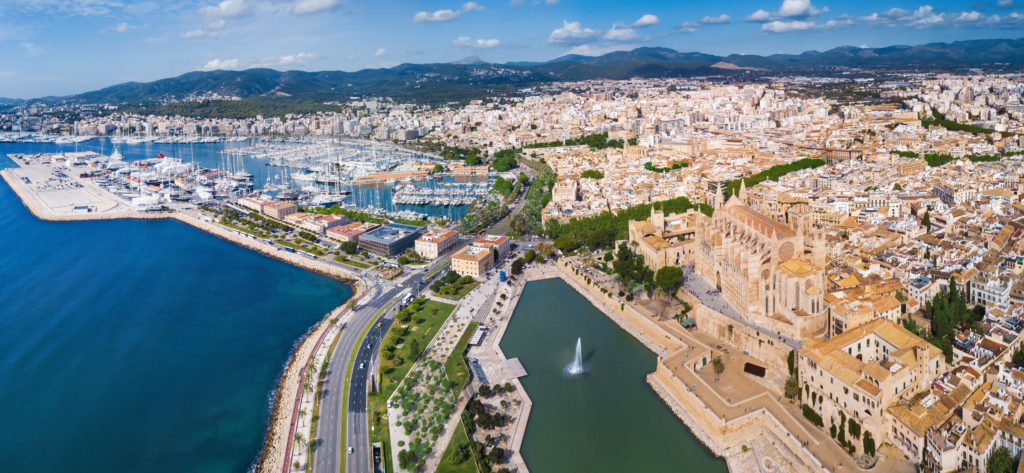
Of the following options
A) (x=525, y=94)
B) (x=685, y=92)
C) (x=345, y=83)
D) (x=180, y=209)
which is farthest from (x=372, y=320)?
(x=345, y=83)

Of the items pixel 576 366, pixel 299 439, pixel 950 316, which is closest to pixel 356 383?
pixel 299 439

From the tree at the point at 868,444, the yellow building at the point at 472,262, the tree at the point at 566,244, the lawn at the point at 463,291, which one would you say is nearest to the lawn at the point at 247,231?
the yellow building at the point at 472,262

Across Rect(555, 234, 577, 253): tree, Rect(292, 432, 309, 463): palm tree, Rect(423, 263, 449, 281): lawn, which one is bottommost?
Rect(292, 432, 309, 463): palm tree

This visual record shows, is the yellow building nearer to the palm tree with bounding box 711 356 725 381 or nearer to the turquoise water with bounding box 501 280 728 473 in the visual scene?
the turquoise water with bounding box 501 280 728 473

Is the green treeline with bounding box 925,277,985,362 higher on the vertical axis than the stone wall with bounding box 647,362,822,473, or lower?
higher

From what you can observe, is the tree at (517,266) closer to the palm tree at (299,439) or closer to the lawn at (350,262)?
the lawn at (350,262)

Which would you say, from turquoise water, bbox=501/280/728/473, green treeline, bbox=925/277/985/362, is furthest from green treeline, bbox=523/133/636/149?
green treeline, bbox=925/277/985/362
